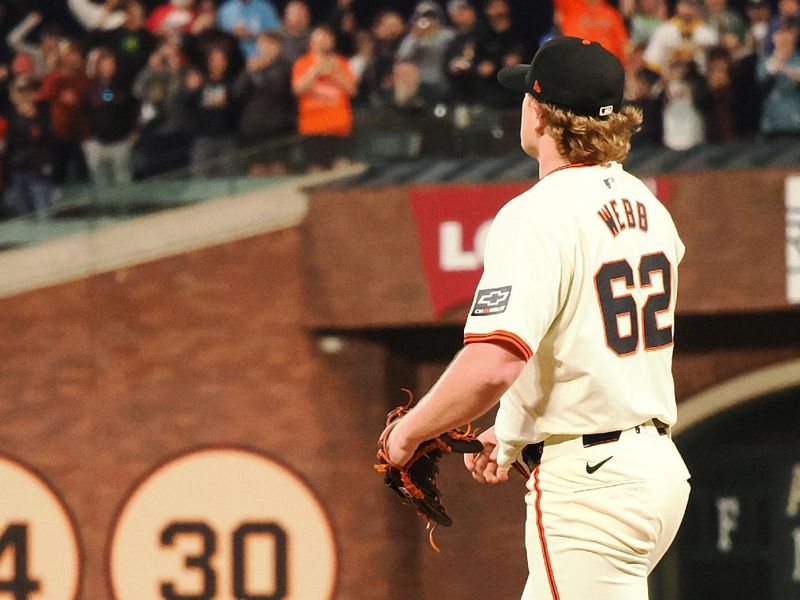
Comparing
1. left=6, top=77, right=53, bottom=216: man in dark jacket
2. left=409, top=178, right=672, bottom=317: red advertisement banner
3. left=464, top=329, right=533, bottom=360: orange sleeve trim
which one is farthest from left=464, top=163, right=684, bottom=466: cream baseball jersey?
left=6, top=77, right=53, bottom=216: man in dark jacket

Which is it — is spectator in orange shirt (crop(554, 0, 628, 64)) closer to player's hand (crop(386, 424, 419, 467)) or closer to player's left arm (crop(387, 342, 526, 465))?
player's hand (crop(386, 424, 419, 467))

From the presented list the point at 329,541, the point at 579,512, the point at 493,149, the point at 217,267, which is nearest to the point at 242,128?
the point at 217,267

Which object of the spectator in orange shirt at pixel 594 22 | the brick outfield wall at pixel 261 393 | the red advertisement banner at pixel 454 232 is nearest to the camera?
the red advertisement banner at pixel 454 232

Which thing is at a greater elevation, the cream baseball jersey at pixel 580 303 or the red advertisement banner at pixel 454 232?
the cream baseball jersey at pixel 580 303

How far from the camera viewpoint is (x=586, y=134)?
298 cm

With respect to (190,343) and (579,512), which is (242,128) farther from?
(579,512)

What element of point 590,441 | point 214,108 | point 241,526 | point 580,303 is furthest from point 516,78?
point 214,108

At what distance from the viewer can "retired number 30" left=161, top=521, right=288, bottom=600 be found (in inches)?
283

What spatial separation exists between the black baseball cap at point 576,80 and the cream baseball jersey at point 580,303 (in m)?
0.13

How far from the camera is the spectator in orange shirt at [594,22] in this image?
792cm

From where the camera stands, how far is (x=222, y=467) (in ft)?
23.6


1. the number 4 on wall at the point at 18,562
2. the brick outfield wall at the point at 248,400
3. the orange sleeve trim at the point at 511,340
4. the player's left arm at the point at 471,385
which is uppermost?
the orange sleeve trim at the point at 511,340

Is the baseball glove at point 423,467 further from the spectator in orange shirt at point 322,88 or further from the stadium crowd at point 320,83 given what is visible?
the spectator in orange shirt at point 322,88

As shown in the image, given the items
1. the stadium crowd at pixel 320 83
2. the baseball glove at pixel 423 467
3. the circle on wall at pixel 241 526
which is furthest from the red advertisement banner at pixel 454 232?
the baseball glove at pixel 423 467
